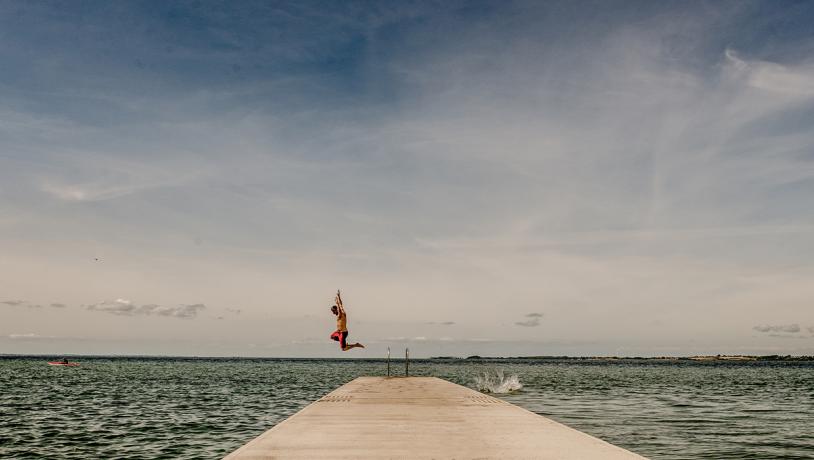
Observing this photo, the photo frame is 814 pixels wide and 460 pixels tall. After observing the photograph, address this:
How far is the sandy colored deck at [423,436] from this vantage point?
11.8 m

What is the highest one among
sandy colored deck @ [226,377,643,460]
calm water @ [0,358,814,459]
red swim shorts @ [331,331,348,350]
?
red swim shorts @ [331,331,348,350]

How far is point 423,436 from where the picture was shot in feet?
47.1

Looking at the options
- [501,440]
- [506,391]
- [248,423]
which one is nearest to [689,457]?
[501,440]

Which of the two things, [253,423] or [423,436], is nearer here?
[423,436]

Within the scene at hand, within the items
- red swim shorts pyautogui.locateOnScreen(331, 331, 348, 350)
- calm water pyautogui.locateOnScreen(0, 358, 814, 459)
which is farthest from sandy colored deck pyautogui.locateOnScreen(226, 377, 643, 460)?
calm water pyautogui.locateOnScreen(0, 358, 814, 459)

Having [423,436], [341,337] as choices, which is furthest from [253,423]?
[423,436]

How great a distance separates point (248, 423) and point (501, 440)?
63.6 ft

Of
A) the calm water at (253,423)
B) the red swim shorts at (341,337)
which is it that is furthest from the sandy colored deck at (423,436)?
the calm water at (253,423)

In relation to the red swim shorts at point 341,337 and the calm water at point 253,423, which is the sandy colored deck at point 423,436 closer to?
the red swim shorts at point 341,337

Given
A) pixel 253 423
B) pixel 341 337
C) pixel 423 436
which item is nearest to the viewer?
pixel 423 436

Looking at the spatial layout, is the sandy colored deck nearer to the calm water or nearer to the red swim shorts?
the red swim shorts

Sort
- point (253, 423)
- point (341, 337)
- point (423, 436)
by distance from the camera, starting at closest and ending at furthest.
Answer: point (423, 436) → point (341, 337) → point (253, 423)

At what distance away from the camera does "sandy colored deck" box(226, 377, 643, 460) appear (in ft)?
38.8

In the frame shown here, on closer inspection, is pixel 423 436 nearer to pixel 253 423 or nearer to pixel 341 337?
pixel 341 337
